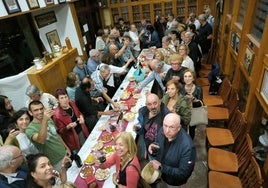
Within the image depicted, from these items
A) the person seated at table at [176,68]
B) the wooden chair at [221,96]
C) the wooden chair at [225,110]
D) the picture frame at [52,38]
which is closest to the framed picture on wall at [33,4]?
the picture frame at [52,38]

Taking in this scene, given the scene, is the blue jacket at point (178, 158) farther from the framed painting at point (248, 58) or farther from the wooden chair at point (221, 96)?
the wooden chair at point (221, 96)

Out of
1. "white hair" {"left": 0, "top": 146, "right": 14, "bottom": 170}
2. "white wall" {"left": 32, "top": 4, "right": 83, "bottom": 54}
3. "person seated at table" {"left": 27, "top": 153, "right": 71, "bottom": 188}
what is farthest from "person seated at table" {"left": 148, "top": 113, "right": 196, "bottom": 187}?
"white wall" {"left": 32, "top": 4, "right": 83, "bottom": 54}

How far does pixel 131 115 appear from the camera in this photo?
147 inches

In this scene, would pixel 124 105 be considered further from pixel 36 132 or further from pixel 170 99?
pixel 36 132

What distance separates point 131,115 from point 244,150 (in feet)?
6.14

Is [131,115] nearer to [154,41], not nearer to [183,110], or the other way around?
[183,110]

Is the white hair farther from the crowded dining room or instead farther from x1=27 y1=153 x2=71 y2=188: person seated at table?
x1=27 y1=153 x2=71 y2=188: person seated at table

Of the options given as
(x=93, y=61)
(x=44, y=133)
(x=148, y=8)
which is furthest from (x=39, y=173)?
(x=148, y=8)

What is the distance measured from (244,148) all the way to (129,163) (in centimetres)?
181

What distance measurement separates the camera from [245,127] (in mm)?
3127

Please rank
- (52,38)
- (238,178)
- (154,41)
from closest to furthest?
1. (238,178)
2. (52,38)
3. (154,41)

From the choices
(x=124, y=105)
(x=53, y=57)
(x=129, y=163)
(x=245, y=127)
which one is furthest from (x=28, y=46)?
(x=245, y=127)

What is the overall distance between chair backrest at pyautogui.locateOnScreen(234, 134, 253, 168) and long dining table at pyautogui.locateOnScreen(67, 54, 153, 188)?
1616 millimetres

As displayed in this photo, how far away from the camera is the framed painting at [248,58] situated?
3305 millimetres
